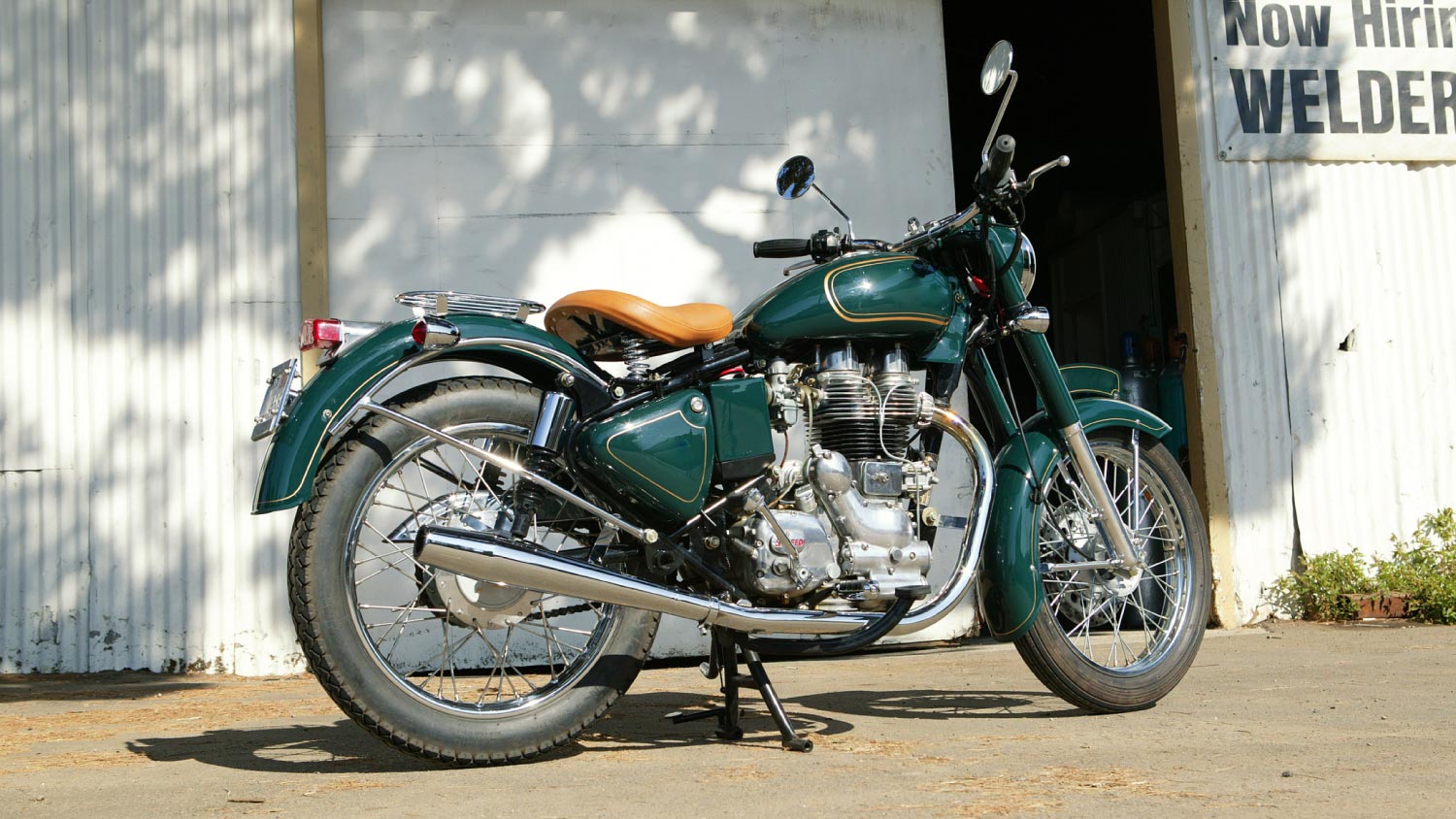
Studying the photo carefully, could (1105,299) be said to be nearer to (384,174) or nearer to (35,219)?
(384,174)

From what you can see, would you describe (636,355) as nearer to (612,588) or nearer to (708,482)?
(708,482)

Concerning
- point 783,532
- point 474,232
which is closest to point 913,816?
point 783,532

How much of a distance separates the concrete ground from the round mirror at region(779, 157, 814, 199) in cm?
147

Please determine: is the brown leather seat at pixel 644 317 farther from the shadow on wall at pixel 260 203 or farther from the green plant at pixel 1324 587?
the green plant at pixel 1324 587

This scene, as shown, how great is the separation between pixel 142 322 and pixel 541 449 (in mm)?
3540

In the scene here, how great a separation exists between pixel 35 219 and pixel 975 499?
4.49 meters

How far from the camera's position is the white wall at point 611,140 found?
598cm

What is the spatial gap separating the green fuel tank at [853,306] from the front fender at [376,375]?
462 mm

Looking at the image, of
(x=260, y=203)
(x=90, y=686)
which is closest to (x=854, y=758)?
(x=90, y=686)

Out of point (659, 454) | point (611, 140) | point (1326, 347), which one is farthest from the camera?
point (1326, 347)

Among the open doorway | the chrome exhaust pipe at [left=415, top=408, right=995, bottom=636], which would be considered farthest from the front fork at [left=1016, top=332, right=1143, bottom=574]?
the open doorway

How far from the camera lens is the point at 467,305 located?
3035 millimetres

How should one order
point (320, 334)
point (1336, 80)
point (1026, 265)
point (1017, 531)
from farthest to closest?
point (1336, 80) → point (1026, 265) → point (1017, 531) → point (320, 334)

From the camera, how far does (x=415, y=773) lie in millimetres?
2912
